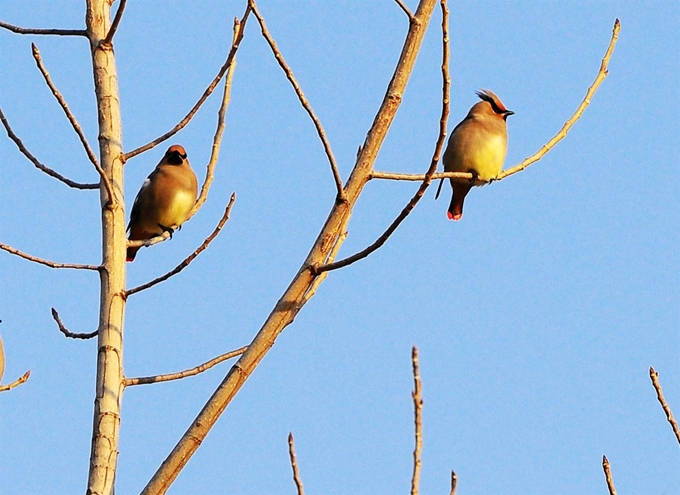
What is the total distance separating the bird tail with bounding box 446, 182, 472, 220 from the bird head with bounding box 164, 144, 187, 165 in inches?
67.9

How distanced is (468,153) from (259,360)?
14.3 ft

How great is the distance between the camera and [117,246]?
2994 millimetres

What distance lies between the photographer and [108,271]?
2.96m

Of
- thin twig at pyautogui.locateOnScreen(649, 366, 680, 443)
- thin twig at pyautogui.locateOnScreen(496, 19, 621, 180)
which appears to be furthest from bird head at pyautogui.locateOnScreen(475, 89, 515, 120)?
thin twig at pyautogui.locateOnScreen(649, 366, 680, 443)

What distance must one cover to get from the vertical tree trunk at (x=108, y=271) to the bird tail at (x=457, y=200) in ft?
12.8

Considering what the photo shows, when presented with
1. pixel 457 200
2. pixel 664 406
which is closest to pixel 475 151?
pixel 457 200

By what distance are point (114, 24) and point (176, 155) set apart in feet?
13.3

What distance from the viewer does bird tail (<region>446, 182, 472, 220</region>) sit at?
22.8ft

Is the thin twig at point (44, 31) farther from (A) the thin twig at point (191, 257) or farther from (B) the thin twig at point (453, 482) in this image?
(B) the thin twig at point (453, 482)

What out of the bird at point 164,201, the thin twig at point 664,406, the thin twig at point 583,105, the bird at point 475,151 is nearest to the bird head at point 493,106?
the bird at point 475,151

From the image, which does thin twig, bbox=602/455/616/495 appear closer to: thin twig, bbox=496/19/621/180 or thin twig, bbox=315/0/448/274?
thin twig, bbox=315/0/448/274

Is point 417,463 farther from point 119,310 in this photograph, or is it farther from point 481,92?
point 481,92

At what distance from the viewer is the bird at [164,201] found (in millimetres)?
6785

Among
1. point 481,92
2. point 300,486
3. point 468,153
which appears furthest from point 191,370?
point 481,92
